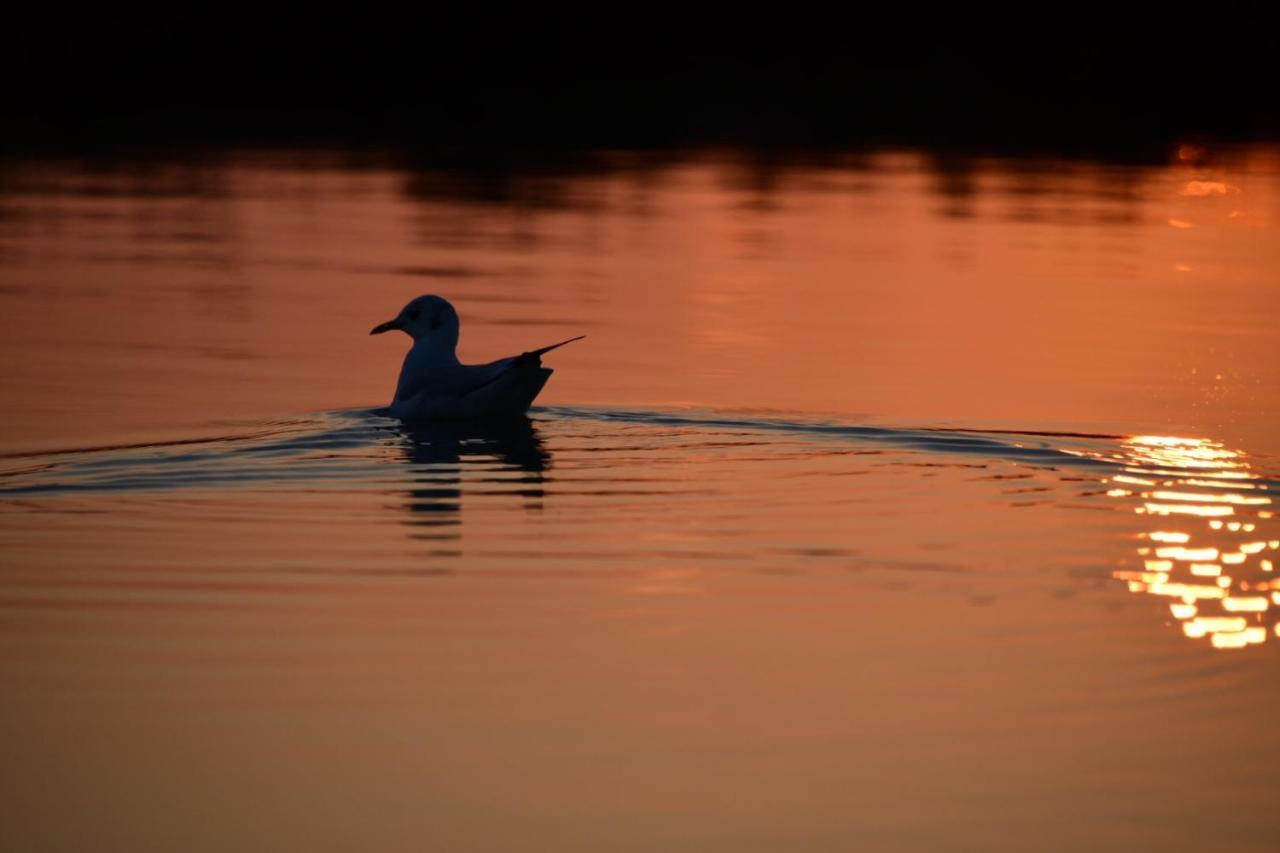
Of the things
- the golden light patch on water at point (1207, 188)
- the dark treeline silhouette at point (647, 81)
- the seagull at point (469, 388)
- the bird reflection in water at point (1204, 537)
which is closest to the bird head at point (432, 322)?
the seagull at point (469, 388)

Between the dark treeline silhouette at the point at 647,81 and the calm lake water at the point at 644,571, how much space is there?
21237 mm

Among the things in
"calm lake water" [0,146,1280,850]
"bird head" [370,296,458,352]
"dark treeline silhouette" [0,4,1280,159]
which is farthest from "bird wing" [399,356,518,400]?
"dark treeline silhouette" [0,4,1280,159]

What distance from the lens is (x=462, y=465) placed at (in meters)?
12.8

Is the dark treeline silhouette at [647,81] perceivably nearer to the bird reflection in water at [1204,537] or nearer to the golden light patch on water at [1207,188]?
the golden light patch on water at [1207,188]

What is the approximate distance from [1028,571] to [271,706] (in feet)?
13.1

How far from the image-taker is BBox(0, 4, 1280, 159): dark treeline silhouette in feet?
143

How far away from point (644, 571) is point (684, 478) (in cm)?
224

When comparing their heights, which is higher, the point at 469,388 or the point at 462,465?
the point at 469,388

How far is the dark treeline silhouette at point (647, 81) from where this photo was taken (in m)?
43.5

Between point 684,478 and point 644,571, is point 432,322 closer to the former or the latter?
point 684,478

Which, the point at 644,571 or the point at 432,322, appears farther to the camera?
the point at 432,322

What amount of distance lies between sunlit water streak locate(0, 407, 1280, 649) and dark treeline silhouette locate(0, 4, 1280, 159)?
25.9 metres

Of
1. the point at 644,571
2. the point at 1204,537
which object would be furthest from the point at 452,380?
the point at 1204,537

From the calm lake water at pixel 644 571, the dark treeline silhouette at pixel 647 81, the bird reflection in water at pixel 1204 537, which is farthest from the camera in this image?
the dark treeline silhouette at pixel 647 81
